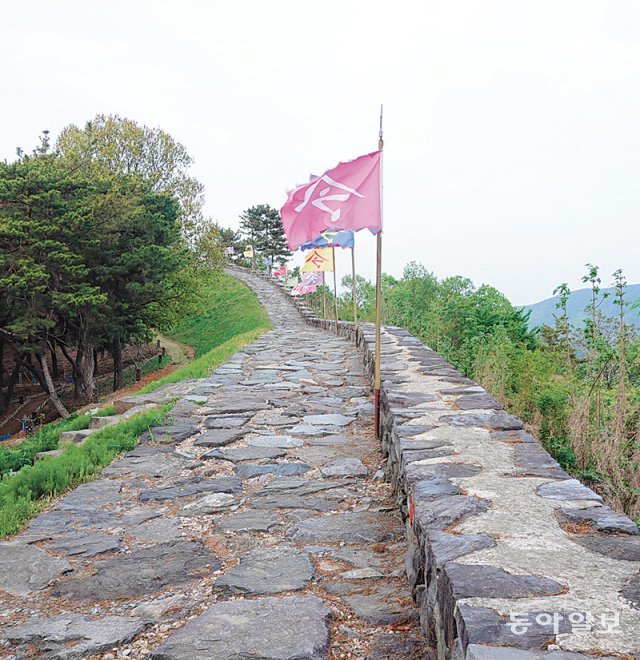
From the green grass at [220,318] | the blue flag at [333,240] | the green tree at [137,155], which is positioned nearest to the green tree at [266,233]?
the green grass at [220,318]

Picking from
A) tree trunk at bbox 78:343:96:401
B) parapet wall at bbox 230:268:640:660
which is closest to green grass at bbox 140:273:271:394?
tree trunk at bbox 78:343:96:401

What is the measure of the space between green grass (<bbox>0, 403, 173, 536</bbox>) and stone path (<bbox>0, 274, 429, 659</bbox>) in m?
0.13

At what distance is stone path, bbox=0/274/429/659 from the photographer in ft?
7.93

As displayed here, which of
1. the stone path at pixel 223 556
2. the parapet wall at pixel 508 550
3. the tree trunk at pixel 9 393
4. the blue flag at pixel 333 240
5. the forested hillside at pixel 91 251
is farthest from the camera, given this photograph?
the tree trunk at pixel 9 393

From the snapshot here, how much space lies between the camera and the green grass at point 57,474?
3.94 meters

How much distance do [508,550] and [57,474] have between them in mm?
3518

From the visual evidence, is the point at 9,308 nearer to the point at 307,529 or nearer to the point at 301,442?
the point at 301,442

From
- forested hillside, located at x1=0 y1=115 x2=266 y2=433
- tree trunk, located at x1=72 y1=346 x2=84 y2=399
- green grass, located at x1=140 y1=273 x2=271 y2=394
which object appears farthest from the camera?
green grass, located at x1=140 y1=273 x2=271 y2=394

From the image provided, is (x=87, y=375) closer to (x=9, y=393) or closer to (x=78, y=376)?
(x=78, y=376)

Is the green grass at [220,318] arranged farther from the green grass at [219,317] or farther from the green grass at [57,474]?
the green grass at [57,474]

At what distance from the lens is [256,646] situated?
229 cm

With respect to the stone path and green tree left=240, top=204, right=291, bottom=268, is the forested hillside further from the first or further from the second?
green tree left=240, top=204, right=291, bottom=268

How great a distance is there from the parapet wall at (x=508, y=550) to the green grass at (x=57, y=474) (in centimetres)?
233

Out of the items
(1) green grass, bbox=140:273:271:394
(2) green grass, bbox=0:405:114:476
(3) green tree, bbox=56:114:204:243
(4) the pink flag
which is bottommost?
(2) green grass, bbox=0:405:114:476
